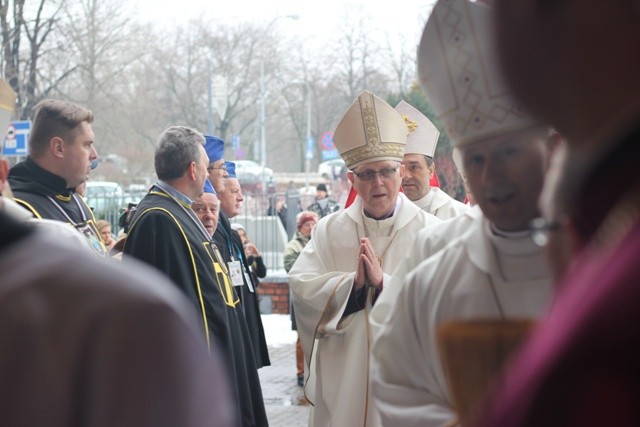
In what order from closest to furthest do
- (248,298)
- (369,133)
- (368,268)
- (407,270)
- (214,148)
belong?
(407,270) → (368,268) → (369,133) → (248,298) → (214,148)

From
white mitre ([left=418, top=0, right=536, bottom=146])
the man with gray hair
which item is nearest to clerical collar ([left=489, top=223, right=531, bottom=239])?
white mitre ([left=418, top=0, right=536, bottom=146])

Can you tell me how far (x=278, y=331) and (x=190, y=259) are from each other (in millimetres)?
8654

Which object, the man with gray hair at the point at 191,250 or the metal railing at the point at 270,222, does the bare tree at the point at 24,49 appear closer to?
the metal railing at the point at 270,222

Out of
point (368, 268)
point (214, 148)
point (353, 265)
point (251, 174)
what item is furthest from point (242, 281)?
point (251, 174)

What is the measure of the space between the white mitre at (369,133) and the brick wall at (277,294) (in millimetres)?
9816

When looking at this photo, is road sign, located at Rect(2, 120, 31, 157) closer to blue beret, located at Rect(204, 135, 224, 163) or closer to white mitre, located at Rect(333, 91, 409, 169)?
blue beret, located at Rect(204, 135, 224, 163)

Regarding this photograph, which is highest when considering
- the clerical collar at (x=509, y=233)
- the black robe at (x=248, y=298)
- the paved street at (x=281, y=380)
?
the clerical collar at (x=509, y=233)

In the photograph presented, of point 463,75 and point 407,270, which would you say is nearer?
point 463,75

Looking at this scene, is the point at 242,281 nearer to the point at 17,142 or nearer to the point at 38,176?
the point at 38,176

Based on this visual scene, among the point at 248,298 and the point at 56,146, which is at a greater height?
the point at 56,146

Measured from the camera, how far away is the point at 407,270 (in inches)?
144

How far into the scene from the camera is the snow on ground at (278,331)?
45.9ft

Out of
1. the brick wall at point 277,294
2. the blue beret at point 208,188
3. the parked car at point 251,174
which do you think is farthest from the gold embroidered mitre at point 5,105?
the parked car at point 251,174

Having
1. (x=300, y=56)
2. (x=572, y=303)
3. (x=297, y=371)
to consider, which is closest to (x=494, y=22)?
(x=572, y=303)
